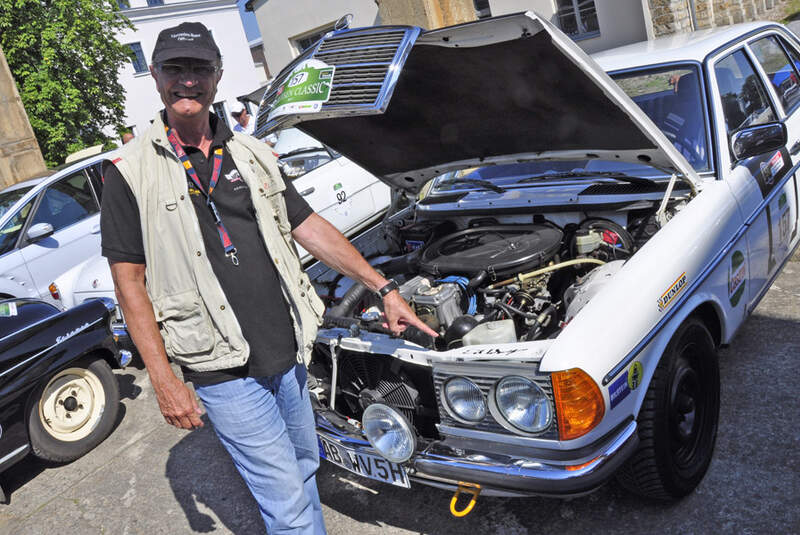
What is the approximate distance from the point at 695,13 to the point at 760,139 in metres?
12.2

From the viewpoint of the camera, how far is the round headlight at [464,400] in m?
2.41

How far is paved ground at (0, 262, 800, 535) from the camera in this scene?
2.71 m

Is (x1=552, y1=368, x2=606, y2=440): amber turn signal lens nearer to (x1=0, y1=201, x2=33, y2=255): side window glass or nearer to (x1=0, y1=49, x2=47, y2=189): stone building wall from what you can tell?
(x1=0, y1=201, x2=33, y2=255): side window glass

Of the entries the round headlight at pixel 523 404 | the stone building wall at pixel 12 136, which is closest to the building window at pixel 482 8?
the stone building wall at pixel 12 136

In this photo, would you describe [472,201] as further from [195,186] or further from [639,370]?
[195,186]

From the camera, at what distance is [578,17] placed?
50.4 ft

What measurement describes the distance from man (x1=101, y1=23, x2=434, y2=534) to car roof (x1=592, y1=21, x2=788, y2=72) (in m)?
2.36

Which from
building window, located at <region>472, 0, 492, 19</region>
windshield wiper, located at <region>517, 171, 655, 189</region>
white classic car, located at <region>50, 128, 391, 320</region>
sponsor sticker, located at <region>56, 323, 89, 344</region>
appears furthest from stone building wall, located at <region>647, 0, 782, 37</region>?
sponsor sticker, located at <region>56, 323, 89, 344</region>

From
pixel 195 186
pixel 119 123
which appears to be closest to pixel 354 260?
pixel 195 186

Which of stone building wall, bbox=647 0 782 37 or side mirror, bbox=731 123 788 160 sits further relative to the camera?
stone building wall, bbox=647 0 782 37

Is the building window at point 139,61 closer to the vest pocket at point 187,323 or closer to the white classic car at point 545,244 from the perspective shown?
the white classic car at point 545,244

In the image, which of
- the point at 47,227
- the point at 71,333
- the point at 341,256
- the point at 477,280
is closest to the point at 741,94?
the point at 477,280

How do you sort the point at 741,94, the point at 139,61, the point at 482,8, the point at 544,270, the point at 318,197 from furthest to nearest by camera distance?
the point at 139,61 < the point at 482,8 < the point at 318,197 < the point at 741,94 < the point at 544,270

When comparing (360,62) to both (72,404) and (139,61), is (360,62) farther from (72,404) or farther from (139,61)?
(139,61)
